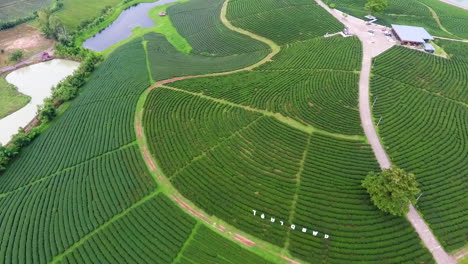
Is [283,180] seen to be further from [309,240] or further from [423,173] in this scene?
[423,173]

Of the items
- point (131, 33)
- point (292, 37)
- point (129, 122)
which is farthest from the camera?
point (131, 33)

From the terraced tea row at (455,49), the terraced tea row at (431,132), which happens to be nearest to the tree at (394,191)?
the terraced tea row at (431,132)

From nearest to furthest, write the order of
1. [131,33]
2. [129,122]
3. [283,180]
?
1. [283,180]
2. [129,122]
3. [131,33]

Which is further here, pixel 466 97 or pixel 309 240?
pixel 466 97

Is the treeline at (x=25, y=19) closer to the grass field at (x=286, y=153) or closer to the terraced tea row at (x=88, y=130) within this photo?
the terraced tea row at (x=88, y=130)

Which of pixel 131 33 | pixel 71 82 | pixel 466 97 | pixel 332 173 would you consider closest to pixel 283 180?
pixel 332 173

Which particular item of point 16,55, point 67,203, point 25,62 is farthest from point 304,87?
point 16,55

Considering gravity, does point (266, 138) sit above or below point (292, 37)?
below

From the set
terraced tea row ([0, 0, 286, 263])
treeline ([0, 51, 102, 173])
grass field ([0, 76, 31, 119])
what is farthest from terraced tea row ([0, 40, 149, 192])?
grass field ([0, 76, 31, 119])
